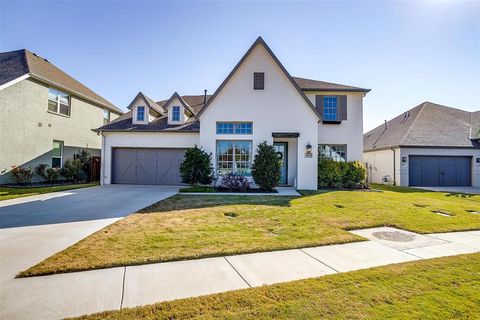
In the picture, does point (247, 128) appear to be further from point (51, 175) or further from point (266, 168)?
point (51, 175)

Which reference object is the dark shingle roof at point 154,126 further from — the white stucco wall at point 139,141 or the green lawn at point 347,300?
the green lawn at point 347,300

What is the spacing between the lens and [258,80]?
14305 mm

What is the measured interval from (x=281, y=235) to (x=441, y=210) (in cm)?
703

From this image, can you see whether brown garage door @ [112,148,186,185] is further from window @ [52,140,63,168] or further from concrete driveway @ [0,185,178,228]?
concrete driveway @ [0,185,178,228]

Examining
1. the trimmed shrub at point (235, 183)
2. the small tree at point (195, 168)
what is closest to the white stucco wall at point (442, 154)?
the trimmed shrub at point (235, 183)

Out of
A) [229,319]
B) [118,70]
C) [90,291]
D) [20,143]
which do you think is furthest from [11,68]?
[229,319]

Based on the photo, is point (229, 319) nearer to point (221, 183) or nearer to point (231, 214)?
point (231, 214)

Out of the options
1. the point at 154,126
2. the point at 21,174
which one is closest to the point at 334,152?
the point at 154,126

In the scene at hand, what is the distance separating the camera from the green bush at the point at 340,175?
582 inches

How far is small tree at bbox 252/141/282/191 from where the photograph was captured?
504 inches

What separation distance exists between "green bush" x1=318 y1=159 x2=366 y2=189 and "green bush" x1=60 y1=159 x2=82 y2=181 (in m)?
16.2

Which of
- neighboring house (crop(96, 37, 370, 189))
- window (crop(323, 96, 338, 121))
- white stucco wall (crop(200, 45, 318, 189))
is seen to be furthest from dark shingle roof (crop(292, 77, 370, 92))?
white stucco wall (crop(200, 45, 318, 189))

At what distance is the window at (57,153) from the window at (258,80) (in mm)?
14264

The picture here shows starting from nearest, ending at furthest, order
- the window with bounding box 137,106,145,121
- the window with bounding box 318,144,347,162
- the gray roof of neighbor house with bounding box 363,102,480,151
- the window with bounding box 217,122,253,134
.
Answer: the window with bounding box 217,122,253,134 → the window with bounding box 318,144,347,162 → the window with bounding box 137,106,145,121 → the gray roof of neighbor house with bounding box 363,102,480,151
